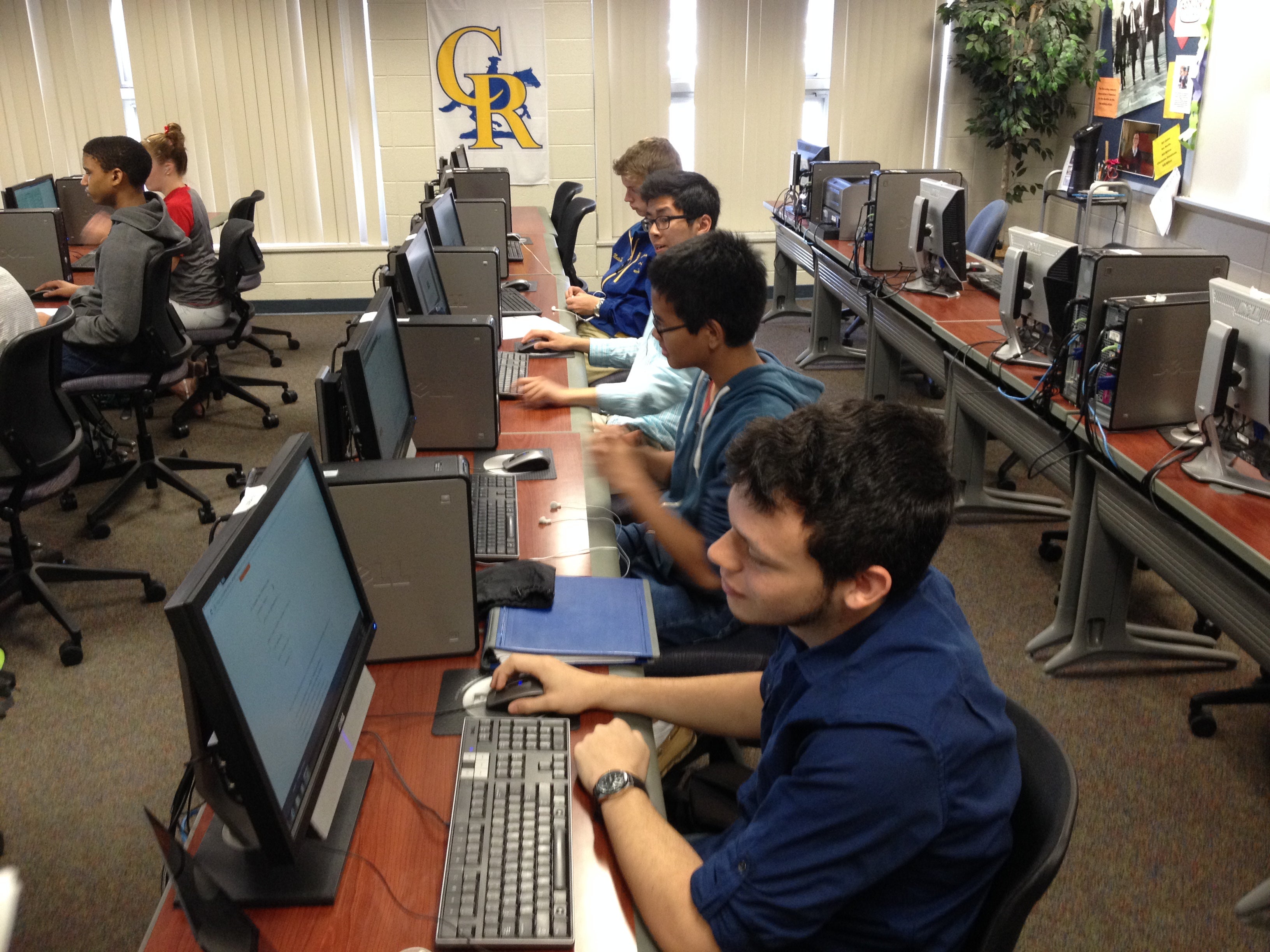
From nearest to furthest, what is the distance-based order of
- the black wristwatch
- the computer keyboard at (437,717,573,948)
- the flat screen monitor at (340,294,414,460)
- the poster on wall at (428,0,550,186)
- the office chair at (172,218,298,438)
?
the computer keyboard at (437,717,573,948)
the black wristwatch
the flat screen monitor at (340,294,414,460)
the office chair at (172,218,298,438)
the poster on wall at (428,0,550,186)

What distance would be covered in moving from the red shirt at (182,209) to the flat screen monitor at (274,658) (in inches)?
156

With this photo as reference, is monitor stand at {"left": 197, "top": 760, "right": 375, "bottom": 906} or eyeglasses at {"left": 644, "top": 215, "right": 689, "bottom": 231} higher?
eyeglasses at {"left": 644, "top": 215, "right": 689, "bottom": 231}

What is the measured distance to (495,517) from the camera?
6.92 feet

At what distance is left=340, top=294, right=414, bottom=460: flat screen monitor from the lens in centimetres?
171

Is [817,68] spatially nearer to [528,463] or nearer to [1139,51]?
[1139,51]

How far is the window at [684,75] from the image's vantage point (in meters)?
6.63

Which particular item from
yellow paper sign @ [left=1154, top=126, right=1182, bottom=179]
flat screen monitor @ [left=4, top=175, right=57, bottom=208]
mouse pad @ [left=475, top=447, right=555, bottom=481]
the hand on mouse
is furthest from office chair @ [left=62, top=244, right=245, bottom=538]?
yellow paper sign @ [left=1154, top=126, right=1182, bottom=179]

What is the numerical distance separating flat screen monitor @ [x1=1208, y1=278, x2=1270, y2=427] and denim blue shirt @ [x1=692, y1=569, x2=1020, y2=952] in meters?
1.56

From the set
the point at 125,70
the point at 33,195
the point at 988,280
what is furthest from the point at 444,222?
the point at 125,70

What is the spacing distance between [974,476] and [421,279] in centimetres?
228

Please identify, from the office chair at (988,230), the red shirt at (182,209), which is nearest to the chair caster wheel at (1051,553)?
the office chair at (988,230)

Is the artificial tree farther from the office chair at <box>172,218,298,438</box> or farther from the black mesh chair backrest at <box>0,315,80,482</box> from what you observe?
the black mesh chair backrest at <box>0,315,80,482</box>

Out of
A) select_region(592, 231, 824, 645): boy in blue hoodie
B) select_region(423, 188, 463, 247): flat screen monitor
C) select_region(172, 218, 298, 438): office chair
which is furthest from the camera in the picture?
select_region(172, 218, 298, 438): office chair

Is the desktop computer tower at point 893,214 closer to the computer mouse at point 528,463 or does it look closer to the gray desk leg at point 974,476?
the gray desk leg at point 974,476
